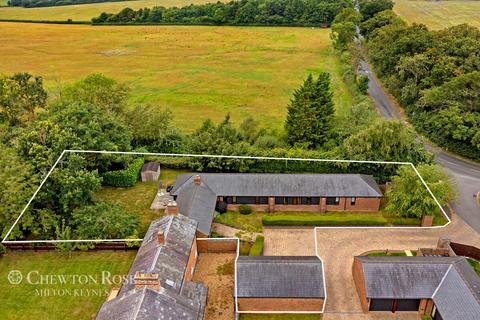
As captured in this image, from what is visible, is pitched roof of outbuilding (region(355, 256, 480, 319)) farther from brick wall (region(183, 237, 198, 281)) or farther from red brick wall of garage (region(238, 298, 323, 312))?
brick wall (region(183, 237, 198, 281))

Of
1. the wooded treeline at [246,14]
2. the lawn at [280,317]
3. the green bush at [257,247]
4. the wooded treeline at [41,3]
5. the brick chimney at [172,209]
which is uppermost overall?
the wooded treeline at [41,3]

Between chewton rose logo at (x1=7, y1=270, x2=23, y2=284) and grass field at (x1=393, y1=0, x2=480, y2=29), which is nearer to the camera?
chewton rose logo at (x1=7, y1=270, x2=23, y2=284)

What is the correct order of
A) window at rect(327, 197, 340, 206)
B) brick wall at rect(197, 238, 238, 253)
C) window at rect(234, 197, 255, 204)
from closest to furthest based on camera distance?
1. brick wall at rect(197, 238, 238, 253)
2. window at rect(327, 197, 340, 206)
3. window at rect(234, 197, 255, 204)

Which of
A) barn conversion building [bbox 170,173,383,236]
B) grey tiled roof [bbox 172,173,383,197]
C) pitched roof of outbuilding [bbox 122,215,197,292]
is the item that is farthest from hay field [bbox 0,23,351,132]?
pitched roof of outbuilding [bbox 122,215,197,292]

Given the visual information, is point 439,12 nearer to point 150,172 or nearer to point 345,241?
point 345,241

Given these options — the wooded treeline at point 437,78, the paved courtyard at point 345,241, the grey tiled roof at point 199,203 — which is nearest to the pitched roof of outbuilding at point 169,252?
the grey tiled roof at point 199,203

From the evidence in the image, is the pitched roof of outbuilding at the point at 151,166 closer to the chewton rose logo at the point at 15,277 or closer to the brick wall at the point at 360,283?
the chewton rose logo at the point at 15,277

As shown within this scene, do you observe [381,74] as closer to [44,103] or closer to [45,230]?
[44,103]
